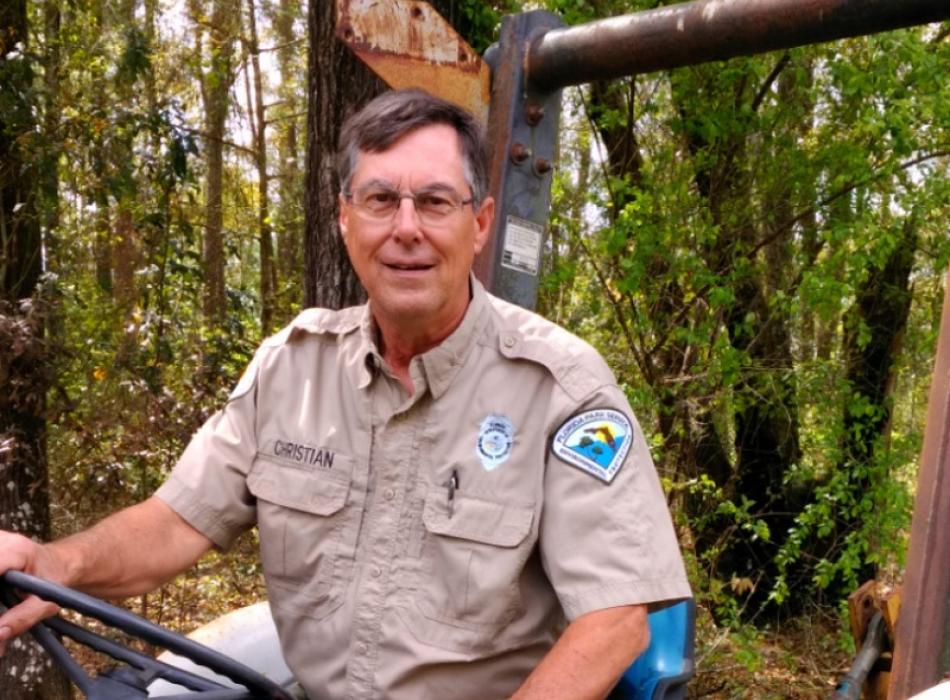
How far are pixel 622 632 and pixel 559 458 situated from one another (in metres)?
0.31

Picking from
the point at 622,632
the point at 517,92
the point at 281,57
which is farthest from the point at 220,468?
the point at 281,57

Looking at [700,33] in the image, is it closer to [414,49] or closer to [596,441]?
[414,49]

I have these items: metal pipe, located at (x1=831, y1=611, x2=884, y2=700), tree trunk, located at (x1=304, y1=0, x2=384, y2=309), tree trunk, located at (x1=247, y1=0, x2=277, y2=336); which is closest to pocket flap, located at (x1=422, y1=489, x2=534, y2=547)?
metal pipe, located at (x1=831, y1=611, x2=884, y2=700)

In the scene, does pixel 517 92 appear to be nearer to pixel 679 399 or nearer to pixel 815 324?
pixel 679 399

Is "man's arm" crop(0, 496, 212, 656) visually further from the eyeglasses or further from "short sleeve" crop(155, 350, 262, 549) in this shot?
the eyeglasses

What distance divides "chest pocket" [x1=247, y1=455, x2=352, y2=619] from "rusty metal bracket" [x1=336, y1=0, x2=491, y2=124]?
3.58ft

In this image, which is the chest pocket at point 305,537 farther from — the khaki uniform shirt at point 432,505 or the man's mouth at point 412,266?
the man's mouth at point 412,266

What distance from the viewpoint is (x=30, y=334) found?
4.73 m

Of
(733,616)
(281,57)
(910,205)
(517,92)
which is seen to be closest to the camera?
(517,92)

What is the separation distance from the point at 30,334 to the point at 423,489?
9.80 feet

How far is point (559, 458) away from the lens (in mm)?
2117

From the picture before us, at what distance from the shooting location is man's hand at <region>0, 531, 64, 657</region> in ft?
6.49

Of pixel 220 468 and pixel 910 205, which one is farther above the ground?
pixel 910 205


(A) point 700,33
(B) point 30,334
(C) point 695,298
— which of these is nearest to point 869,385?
(C) point 695,298
